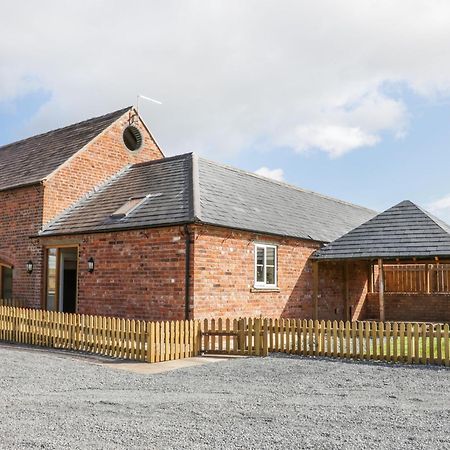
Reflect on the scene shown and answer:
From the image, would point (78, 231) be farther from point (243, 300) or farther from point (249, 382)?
point (249, 382)

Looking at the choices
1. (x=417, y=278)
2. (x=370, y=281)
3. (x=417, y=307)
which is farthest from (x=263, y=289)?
(x=417, y=278)

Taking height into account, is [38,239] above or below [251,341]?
above

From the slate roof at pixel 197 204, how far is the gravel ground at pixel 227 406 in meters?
5.66

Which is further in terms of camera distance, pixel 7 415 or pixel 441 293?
pixel 441 293

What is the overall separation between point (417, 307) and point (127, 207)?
12.6 metres

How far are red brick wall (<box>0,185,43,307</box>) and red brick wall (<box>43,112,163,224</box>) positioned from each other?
21.2 inches

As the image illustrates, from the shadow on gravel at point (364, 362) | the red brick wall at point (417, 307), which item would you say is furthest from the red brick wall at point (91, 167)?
the red brick wall at point (417, 307)

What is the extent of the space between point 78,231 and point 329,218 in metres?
11.7

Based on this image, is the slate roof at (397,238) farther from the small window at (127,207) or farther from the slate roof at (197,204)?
the small window at (127,207)

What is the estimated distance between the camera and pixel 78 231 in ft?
57.8

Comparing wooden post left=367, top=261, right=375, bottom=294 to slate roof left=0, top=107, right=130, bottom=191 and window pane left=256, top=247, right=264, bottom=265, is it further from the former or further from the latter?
slate roof left=0, top=107, right=130, bottom=191

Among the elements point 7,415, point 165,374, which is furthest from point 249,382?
→ point 7,415

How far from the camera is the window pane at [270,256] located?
58.5 feet

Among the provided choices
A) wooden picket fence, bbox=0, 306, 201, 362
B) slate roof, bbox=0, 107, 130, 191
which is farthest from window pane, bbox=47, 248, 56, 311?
wooden picket fence, bbox=0, 306, 201, 362
